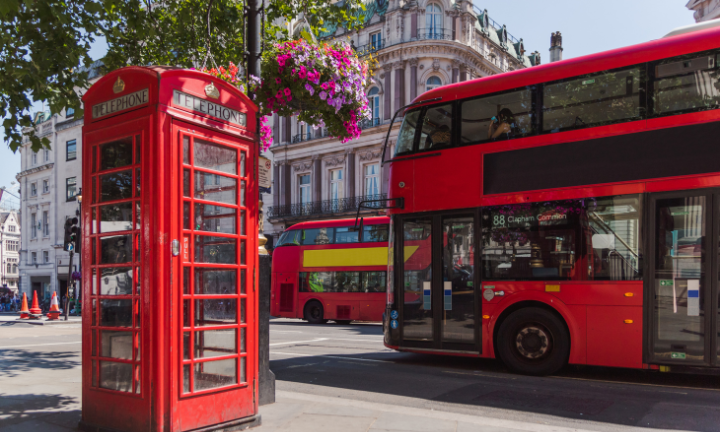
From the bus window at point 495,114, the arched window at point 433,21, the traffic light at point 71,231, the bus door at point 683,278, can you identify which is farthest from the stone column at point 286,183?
the bus door at point 683,278

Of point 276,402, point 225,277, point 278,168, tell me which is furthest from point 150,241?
point 278,168

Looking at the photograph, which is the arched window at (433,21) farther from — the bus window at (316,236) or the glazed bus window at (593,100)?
the glazed bus window at (593,100)

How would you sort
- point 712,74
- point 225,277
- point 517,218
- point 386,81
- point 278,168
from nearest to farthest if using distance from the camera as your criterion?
point 225,277
point 712,74
point 517,218
point 386,81
point 278,168

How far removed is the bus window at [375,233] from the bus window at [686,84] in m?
11.1

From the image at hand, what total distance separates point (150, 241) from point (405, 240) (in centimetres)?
543

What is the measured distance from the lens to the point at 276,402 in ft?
19.3

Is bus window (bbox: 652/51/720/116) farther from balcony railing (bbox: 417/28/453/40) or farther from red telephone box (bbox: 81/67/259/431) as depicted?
balcony railing (bbox: 417/28/453/40)

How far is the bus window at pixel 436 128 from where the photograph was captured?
8.81 m

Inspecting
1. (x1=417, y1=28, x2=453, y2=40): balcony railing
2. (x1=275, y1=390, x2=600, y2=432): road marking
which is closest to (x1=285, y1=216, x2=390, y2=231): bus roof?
(x1=275, y1=390, x2=600, y2=432): road marking

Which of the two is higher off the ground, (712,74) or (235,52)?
(235,52)

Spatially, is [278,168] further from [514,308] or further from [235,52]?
[514,308]

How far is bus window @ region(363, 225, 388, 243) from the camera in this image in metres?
18.0

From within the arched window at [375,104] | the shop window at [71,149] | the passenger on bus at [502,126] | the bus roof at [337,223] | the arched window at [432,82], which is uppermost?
the arched window at [432,82]

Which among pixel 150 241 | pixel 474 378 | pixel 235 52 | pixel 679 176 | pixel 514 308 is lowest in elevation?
pixel 474 378
